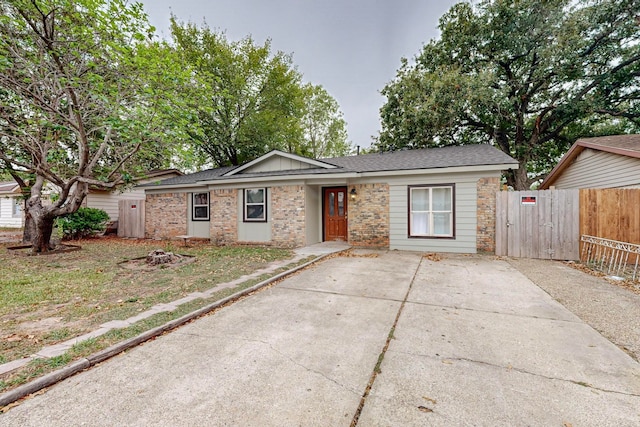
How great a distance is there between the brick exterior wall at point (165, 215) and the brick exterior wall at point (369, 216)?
7.94 meters

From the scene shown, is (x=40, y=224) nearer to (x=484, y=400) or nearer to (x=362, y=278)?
(x=362, y=278)

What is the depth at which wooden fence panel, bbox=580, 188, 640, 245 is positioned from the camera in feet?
21.3

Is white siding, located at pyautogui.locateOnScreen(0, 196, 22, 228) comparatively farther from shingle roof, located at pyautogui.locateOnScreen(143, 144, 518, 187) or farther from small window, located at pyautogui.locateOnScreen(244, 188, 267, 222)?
small window, located at pyautogui.locateOnScreen(244, 188, 267, 222)

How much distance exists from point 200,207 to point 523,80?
18.1 meters

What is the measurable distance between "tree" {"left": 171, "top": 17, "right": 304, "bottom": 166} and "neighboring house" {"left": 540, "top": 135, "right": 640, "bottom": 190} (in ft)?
54.0

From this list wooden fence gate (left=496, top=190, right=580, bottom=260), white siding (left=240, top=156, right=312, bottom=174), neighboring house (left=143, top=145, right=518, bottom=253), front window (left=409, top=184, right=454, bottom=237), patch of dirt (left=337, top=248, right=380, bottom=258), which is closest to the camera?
wooden fence gate (left=496, top=190, right=580, bottom=260)

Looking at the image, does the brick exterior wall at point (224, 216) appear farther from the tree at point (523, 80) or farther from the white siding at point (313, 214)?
the tree at point (523, 80)

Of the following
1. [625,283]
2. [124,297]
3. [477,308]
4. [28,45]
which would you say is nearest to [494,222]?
[625,283]

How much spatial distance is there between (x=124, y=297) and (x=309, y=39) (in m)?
17.4

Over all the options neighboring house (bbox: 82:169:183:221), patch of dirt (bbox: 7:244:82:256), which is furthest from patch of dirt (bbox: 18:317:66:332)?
neighboring house (bbox: 82:169:183:221)

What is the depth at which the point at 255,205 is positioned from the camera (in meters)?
10.2

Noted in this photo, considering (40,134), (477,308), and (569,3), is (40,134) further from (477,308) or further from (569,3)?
(569,3)

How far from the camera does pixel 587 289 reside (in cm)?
478

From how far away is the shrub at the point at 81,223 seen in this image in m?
12.0
